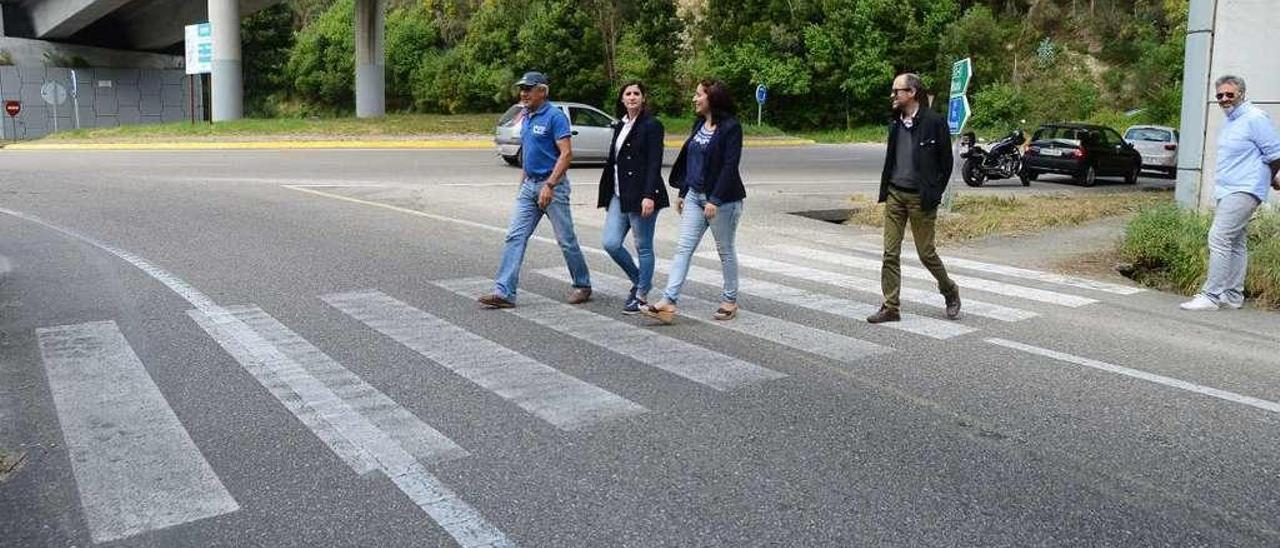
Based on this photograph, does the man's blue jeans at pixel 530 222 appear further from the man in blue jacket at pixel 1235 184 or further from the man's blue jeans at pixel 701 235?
the man in blue jacket at pixel 1235 184

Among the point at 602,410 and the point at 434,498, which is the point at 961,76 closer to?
the point at 602,410

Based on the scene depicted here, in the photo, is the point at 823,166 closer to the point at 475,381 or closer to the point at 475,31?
the point at 475,381

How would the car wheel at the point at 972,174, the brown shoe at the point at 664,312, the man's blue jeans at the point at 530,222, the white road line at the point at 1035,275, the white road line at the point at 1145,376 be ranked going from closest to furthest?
the white road line at the point at 1145,376 < the brown shoe at the point at 664,312 < the man's blue jeans at the point at 530,222 < the white road line at the point at 1035,275 < the car wheel at the point at 972,174

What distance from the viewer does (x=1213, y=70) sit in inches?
440

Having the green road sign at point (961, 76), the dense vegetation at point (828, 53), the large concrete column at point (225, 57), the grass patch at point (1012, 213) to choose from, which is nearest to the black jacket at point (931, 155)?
the grass patch at point (1012, 213)

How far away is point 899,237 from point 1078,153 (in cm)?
1645

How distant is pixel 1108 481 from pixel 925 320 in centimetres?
338

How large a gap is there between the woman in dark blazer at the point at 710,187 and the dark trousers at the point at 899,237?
3.45 ft

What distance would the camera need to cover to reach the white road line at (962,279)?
870cm

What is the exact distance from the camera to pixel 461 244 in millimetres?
11281

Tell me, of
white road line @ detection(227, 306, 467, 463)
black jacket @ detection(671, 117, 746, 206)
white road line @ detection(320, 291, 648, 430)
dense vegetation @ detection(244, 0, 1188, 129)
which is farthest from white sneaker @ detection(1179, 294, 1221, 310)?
dense vegetation @ detection(244, 0, 1188, 129)

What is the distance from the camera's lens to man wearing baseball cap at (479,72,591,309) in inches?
307

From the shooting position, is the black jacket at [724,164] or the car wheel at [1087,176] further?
the car wheel at [1087,176]

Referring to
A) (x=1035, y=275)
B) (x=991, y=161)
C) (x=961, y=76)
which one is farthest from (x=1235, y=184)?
(x=991, y=161)
